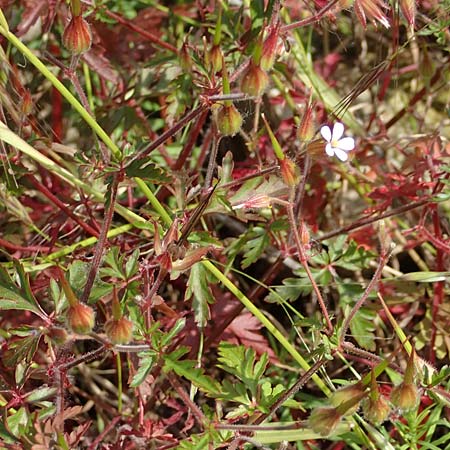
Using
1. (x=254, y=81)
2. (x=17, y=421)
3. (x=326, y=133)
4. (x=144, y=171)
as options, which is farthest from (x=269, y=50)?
(x=17, y=421)

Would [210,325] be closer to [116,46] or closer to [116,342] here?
[116,342]

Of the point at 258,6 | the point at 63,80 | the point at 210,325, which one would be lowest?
the point at 210,325

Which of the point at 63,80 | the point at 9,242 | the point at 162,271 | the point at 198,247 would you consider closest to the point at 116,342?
the point at 162,271

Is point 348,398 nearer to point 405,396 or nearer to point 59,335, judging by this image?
point 405,396

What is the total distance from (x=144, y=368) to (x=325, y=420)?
0.36 meters

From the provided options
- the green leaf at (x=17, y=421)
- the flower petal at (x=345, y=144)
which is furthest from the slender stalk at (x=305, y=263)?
the green leaf at (x=17, y=421)

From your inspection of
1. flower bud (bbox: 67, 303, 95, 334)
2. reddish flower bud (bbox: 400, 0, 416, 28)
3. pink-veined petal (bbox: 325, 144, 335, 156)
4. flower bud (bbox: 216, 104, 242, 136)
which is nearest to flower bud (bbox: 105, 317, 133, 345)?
flower bud (bbox: 67, 303, 95, 334)

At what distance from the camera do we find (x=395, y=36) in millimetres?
2219

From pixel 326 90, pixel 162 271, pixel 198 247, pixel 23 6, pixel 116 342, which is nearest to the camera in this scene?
pixel 116 342

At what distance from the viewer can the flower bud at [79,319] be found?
1302 mm

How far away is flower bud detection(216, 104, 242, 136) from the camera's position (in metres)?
1.50

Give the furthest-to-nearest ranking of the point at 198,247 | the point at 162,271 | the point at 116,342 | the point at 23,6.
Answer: the point at 23,6, the point at 198,247, the point at 162,271, the point at 116,342

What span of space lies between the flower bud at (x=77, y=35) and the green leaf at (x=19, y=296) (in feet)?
1.41

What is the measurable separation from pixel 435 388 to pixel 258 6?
3.39 ft
